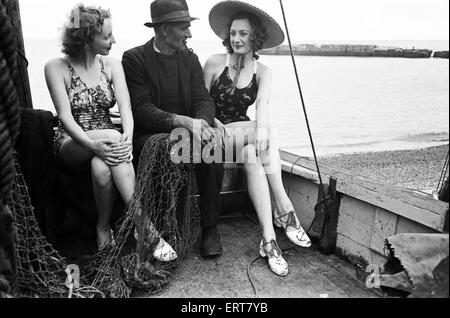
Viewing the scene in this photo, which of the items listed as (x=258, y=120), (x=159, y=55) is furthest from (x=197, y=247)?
(x=159, y=55)

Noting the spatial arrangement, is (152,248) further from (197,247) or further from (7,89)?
(7,89)

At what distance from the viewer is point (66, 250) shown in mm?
2953

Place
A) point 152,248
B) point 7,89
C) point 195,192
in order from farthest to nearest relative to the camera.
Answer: point 195,192
point 152,248
point 7,89

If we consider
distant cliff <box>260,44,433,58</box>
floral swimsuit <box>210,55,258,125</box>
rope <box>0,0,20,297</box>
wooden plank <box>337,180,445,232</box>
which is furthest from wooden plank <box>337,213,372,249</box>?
distant cliff <box>260,44,433,58</box>

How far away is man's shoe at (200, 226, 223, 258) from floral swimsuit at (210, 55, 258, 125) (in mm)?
975

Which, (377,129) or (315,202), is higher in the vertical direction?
(315,202)

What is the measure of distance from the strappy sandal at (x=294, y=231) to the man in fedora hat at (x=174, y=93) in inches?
22.0

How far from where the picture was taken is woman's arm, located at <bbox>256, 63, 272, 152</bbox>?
3.01m

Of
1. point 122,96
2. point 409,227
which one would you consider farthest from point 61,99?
point 409,227

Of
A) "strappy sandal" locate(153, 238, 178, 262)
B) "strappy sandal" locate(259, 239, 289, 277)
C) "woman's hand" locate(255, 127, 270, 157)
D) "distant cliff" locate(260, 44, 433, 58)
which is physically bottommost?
"strappy sandal" locate(259, 239, 289, 277)

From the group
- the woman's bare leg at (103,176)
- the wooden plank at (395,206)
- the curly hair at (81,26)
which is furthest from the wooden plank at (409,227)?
the curly hair at (81,26)

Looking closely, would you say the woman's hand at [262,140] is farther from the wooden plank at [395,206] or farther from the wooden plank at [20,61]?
the wooden plank at [20,61]

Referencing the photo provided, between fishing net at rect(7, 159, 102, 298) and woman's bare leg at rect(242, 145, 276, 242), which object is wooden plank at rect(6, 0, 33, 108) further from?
woman's bare leg at rect(242, 145, 276, 242)

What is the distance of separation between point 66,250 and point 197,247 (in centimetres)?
99
